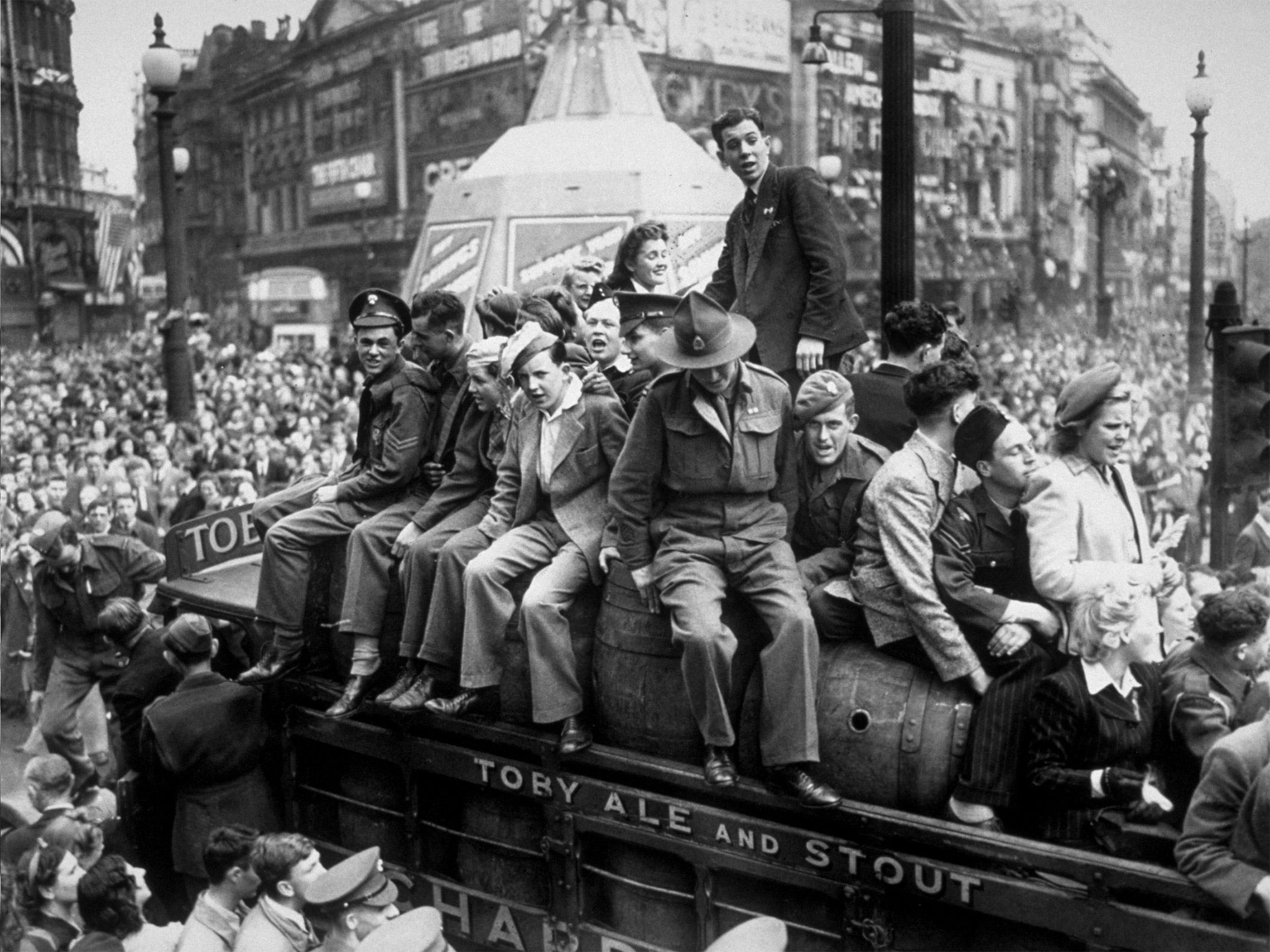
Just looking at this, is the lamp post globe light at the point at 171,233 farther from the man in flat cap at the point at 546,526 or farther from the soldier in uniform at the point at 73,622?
the man in flat cap at the point at 546,526

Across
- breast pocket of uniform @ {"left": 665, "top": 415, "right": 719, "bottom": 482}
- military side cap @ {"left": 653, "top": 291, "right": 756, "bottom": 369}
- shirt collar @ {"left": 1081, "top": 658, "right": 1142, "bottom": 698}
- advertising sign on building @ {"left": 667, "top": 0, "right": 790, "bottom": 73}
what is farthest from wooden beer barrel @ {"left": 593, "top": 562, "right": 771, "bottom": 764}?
advertising sign on building @ {"left": 667, "top": 0, "right": 790, "bottom": 73}

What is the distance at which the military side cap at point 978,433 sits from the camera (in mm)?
4988

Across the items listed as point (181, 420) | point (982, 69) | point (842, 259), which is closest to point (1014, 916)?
point (842, 259)

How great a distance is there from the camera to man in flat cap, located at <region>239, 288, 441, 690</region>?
262 inches

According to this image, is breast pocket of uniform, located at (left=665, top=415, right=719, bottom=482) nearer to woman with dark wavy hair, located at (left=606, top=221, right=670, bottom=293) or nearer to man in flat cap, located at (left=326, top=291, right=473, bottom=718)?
man in flat cap, located at (left=326, top=291, right=473, bottom=718)

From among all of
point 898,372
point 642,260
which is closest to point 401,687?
point 642,260

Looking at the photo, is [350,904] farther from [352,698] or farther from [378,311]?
[378,311]

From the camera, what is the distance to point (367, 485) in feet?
22.0

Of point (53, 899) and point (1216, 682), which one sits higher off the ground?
point (1216, 682)

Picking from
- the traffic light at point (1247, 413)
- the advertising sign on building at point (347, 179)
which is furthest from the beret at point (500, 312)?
the advertising sign on building at point (347, 179)

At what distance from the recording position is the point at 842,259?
20.8 feet

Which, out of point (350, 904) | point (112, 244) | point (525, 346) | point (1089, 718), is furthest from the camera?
point (112, 244)

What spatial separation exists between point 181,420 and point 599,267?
10.4 m

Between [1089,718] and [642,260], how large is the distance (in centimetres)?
316
